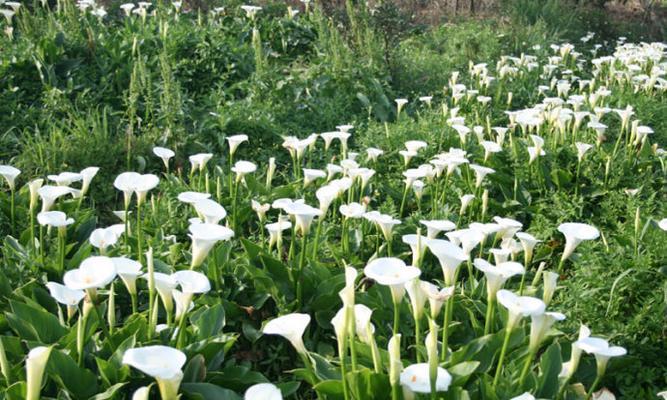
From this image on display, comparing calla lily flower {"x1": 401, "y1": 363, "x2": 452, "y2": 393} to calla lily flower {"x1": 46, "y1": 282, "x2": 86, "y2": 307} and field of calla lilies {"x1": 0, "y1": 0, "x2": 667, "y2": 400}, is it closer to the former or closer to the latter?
field of calla lilies {"x1": 0, "y1": 0, "x2": 667, "y2": 400}

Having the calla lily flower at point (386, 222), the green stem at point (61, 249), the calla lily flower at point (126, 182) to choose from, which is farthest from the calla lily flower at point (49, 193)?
the calla lily flower at point (386, 222)

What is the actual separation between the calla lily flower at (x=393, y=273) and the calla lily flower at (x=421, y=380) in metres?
0.24

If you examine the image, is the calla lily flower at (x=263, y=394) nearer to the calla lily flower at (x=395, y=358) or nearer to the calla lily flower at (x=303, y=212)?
the calla lily flower at (x=395, y=358)

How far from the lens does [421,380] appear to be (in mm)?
1900

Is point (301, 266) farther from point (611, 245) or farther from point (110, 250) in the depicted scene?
point (611, 245)

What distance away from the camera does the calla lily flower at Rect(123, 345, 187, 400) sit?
5.40 feet

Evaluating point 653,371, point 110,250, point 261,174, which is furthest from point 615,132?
point 110,250

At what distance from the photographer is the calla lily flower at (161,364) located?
1.65 metres

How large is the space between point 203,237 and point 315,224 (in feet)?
5.10

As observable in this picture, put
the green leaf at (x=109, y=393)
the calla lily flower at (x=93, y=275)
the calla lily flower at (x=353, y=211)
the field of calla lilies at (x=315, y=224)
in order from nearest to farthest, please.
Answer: the calla lily flower at (x=93, y=275) → the green leaf at (x=109, y=393) → the field of calla lilies at (x=315, y=224) → the calla lily flower at (x=353, y=211)

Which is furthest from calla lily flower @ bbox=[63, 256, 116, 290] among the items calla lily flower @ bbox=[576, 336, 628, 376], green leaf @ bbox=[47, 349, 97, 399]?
calla lily flower @ bbox=[576, 336, 628, 376]

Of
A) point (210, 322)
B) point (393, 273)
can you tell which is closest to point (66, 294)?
point (210, 322)

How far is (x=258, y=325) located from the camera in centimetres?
301

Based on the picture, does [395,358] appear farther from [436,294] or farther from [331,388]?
[331,388]
